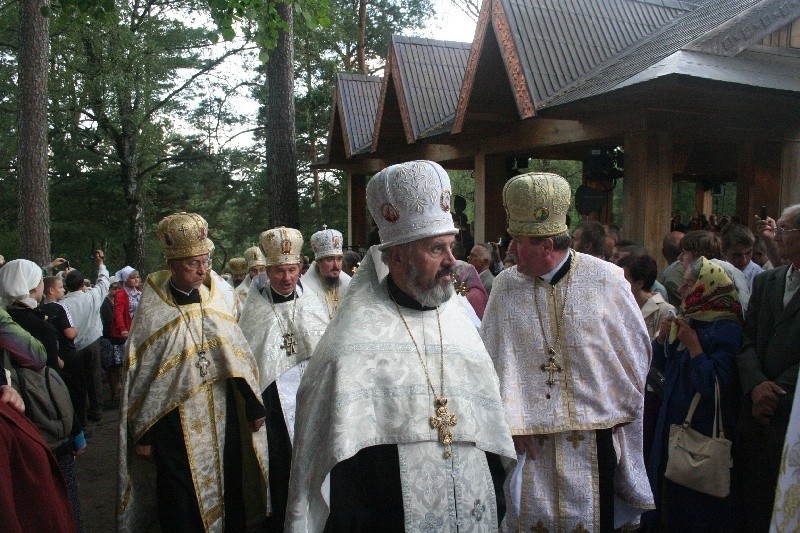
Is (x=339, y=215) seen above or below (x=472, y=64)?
below

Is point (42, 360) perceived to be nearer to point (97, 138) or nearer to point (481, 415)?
point (481, 415)

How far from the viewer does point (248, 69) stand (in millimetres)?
23406

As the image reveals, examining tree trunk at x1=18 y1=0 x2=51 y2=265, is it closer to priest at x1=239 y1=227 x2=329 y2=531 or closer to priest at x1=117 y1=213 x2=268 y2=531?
priest at x1=239 y1=227 x2=329 y2=531

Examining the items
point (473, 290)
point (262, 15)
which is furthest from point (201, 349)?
point (262, 15)

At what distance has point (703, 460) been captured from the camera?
384cm

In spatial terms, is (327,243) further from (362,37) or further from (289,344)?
(362,37)

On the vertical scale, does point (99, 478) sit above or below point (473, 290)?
below

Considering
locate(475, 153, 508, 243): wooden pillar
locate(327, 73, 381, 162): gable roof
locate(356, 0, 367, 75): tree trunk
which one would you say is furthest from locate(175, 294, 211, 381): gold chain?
locate(356, 0, 367, 75): tree trunk

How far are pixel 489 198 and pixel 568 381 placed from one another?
741 cm

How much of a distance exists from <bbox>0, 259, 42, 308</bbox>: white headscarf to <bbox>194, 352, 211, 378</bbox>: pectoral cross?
1.35m

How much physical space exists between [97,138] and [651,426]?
777 inches

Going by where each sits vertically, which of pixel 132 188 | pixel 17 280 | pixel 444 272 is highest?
pixel 132 188

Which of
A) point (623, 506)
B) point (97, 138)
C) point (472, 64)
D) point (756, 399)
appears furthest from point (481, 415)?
point (97, 138)

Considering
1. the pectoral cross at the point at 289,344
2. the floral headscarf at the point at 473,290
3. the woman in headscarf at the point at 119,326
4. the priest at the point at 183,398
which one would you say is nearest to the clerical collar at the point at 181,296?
the priest at the point at 183,398
